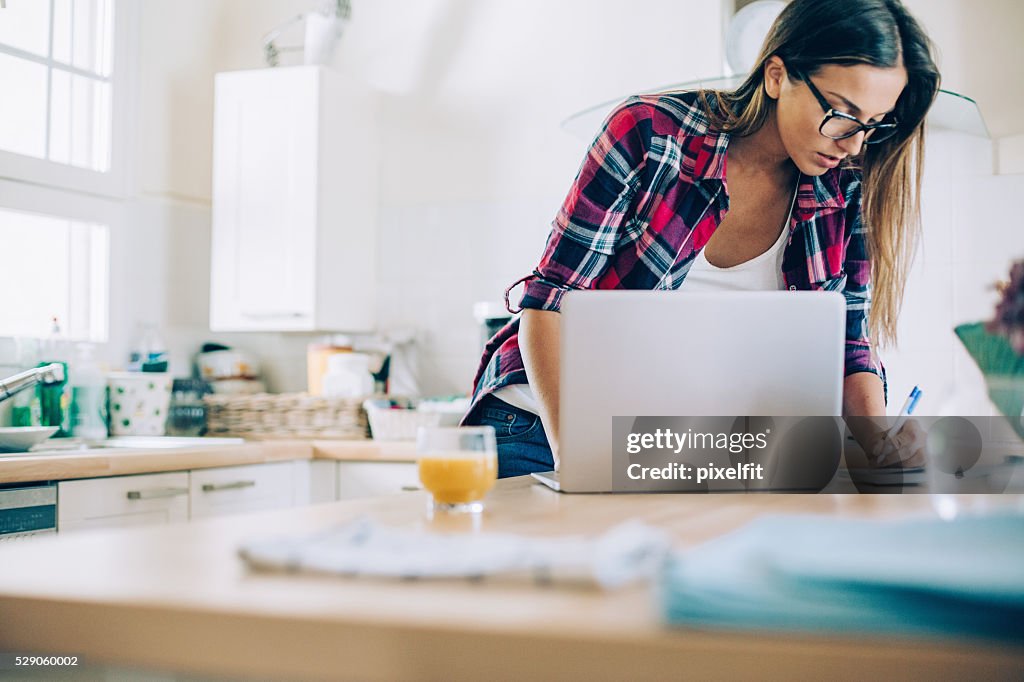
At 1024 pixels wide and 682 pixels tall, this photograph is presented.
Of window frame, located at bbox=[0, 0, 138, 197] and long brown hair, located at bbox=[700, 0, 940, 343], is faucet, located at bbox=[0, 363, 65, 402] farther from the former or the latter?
long brown hair, located at bbox=[700, 0, 940, 343]

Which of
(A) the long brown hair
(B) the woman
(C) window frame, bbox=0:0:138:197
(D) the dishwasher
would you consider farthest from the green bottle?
(A) the long brown hair

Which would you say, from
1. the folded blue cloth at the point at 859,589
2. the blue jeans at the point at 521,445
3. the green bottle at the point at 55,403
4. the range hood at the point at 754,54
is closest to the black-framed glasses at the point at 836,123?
the blue jeans at the point at 521,445

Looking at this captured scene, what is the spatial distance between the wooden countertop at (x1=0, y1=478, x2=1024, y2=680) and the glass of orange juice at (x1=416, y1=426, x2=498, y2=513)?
1.08ft

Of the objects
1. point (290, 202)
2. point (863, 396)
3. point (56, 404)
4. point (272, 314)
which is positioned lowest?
point (56, 404)

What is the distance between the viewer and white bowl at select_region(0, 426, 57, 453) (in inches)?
101

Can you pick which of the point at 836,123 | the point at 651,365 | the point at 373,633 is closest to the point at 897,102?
the point at 836,123

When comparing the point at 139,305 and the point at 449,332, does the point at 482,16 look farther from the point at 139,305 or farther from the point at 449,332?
the point at 139,305

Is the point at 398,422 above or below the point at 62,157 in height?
below

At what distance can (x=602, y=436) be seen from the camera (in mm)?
1226

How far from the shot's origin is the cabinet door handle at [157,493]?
256 cm

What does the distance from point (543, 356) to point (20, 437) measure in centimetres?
166

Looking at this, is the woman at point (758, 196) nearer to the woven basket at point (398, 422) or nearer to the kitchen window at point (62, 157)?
the woven basket at point (398, 422)

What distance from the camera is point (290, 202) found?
11.8 ft

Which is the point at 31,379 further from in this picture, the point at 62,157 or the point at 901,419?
the point at 901,419
